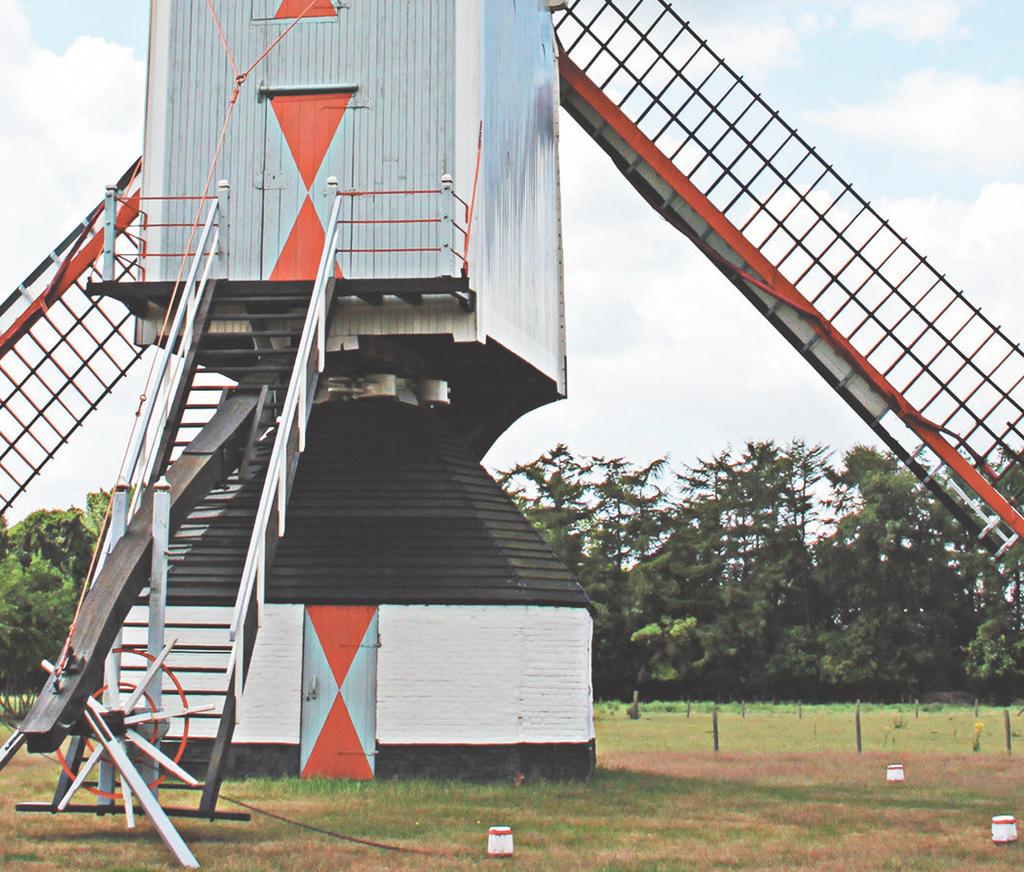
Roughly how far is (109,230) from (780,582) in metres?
53.0

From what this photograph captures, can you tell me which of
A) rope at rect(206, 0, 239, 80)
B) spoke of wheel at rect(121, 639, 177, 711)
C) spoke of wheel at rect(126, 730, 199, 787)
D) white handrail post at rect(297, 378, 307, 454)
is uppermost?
rope at rect(206, 0, 239, 80)

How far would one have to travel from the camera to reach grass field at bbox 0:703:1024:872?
37.2ft

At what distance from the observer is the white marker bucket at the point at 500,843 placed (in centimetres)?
1148

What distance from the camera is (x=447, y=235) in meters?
16.5

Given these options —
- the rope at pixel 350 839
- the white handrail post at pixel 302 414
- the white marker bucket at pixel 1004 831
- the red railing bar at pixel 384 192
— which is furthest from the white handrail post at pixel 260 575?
the white marker bucket at pixel 1004 831

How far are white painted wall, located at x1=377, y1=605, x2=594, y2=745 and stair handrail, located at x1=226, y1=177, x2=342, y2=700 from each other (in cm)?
318

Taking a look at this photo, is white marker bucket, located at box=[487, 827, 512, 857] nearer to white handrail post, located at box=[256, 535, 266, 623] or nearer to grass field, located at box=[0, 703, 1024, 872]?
grass field, located at box=[0, 703, 1024, 872]

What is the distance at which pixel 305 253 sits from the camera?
55.8 ft

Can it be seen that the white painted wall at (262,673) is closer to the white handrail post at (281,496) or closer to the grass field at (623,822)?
the grass field at (623,822)

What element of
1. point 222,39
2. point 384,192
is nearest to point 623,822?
point 384,192

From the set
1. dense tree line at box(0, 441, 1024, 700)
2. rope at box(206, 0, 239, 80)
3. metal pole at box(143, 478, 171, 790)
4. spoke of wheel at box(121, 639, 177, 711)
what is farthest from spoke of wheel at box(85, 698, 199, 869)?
dense tree line at box(0, 441, 1024, 700)

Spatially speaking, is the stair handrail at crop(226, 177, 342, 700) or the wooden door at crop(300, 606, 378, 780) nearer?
the stair handrail at crop(226, 177, 342, 700)

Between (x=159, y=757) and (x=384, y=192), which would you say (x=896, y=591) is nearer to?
(x=384, y=192)

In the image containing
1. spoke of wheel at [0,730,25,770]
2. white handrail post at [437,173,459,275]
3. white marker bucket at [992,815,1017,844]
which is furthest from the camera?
white handrail post at [437,173,459,275]
